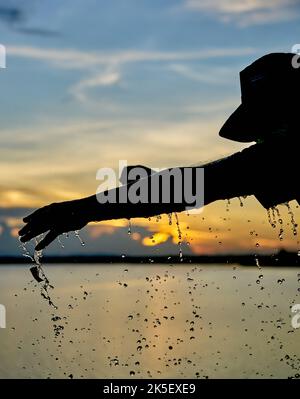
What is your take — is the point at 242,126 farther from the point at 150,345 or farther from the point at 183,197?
the point at 150,345

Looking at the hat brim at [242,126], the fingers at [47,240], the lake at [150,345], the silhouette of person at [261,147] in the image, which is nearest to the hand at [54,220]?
the fingers at [47,240]

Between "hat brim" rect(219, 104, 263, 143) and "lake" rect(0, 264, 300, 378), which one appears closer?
"hat brim" rect(219, 104, 263, 143)

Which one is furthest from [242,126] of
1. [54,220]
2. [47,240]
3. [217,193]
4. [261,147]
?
[47,240]

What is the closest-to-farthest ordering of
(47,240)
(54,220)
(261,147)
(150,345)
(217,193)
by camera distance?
(261,147) < (217,193) < (54,220) < (47,240) < (150,345)

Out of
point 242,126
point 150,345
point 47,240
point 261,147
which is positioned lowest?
point 47,240

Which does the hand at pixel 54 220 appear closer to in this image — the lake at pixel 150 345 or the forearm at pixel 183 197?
the forearm at pixel 183 197

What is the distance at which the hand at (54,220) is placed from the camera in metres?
3.92

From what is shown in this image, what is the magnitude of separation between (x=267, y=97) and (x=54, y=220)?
4.92 feet

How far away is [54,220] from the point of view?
13.1 ft

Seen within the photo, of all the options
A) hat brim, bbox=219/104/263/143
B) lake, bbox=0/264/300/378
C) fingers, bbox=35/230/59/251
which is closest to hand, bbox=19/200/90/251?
fingers, bbox=35/230/59/251

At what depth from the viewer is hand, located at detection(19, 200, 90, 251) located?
392cm

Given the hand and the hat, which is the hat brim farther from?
the hand
